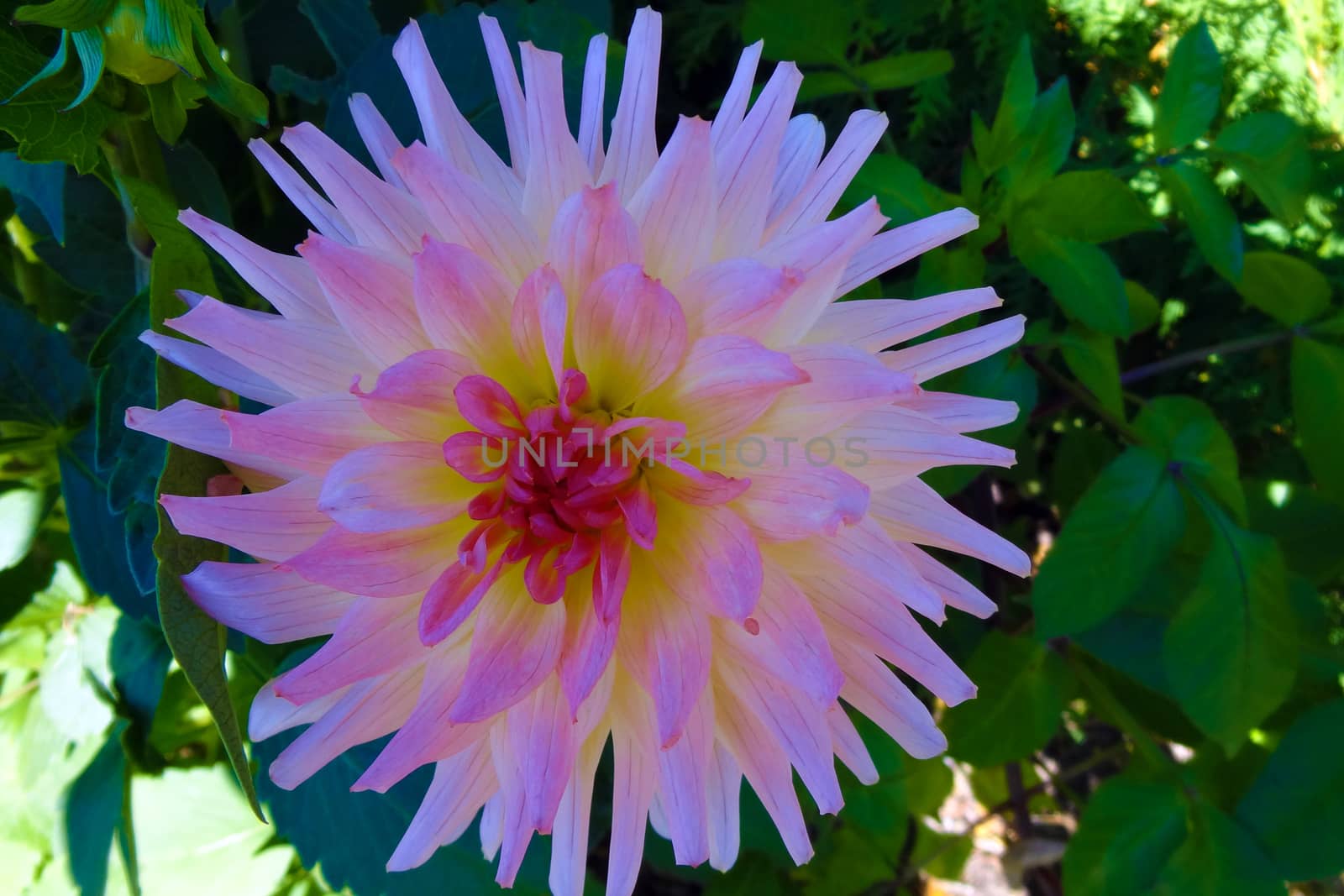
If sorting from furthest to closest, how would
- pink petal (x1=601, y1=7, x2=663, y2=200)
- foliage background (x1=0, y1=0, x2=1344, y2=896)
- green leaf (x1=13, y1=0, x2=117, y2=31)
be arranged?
1. foliage background (x1=0, y1=0, x2=1344, y2=896)
2. pink petal (x1=601, y1=7, x2=663, y2=200)
3. green leaf (x1=13, y1=0, x2=117, y2=31)

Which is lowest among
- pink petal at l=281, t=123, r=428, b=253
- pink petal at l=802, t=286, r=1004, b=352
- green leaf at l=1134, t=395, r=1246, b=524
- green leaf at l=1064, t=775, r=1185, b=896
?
green leaf at l=1064, t=775, r=1185, b=896

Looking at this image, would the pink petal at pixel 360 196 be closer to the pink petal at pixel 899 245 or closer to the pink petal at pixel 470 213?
the pink petal at pixel 470 213

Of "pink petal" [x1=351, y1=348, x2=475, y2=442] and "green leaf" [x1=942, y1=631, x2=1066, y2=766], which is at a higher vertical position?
"pink petal" [x1=351, y1=348, x2=475, y2=442]

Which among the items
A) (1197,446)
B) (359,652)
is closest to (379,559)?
(359,652)

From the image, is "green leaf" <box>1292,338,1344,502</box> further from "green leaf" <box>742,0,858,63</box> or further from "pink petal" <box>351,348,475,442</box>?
"pink petal" <box>351,348,475,442</box>

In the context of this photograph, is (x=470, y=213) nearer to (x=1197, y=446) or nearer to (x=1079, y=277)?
(x=1079, y=277)

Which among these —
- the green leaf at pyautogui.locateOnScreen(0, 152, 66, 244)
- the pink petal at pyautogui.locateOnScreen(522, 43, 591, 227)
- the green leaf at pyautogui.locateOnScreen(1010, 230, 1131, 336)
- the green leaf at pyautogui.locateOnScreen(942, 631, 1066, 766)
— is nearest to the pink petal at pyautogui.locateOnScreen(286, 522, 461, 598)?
the pink petal at pyautogui.locateOnScreen(522, 43, 591, 227)

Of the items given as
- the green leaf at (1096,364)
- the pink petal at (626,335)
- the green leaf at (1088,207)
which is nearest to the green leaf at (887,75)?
the green leaf at (1088,207)

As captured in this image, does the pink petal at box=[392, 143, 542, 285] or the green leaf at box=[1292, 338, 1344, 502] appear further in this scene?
the green leaf at box=[1292, 338, 1344, 502]
